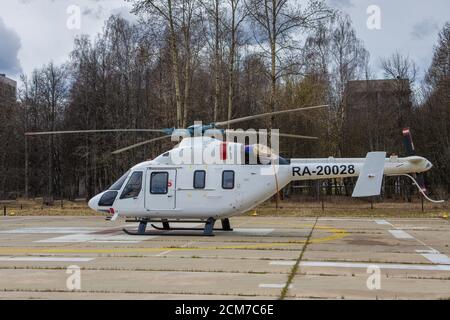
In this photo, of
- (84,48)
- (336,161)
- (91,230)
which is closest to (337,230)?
(336,161)

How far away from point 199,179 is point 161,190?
1.31m

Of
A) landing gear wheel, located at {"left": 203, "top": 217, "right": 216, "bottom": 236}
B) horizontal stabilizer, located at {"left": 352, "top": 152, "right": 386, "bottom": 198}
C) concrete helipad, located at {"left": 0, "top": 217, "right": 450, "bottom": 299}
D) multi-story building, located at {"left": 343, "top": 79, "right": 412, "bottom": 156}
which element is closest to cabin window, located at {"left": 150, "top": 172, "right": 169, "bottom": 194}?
concrete helipad, located at {"left": 0, "top": 217, "right": 450, "bottom": 299}

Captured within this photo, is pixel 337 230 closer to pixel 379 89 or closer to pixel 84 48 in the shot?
pixel 379 89

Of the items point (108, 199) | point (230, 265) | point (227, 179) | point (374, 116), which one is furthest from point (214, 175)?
point (374, 116)

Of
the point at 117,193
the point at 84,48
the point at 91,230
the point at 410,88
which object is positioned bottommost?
the point at 91,230

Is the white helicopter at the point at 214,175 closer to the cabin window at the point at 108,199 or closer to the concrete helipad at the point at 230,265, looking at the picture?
the cabin window at the point at 108,199

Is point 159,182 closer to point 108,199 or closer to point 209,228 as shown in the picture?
point 108,199

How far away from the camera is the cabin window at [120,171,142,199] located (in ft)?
52.5

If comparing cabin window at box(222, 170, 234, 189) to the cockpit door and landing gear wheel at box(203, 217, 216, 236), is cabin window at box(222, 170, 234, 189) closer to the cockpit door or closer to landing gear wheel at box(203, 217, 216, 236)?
landing gear wheel at box(203, 217, 216, 236)

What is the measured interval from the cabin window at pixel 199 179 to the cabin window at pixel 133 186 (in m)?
1.91

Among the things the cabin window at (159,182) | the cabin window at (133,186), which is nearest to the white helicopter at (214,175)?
the cabin window at (159,182)

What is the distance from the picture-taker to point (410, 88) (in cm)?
4678
